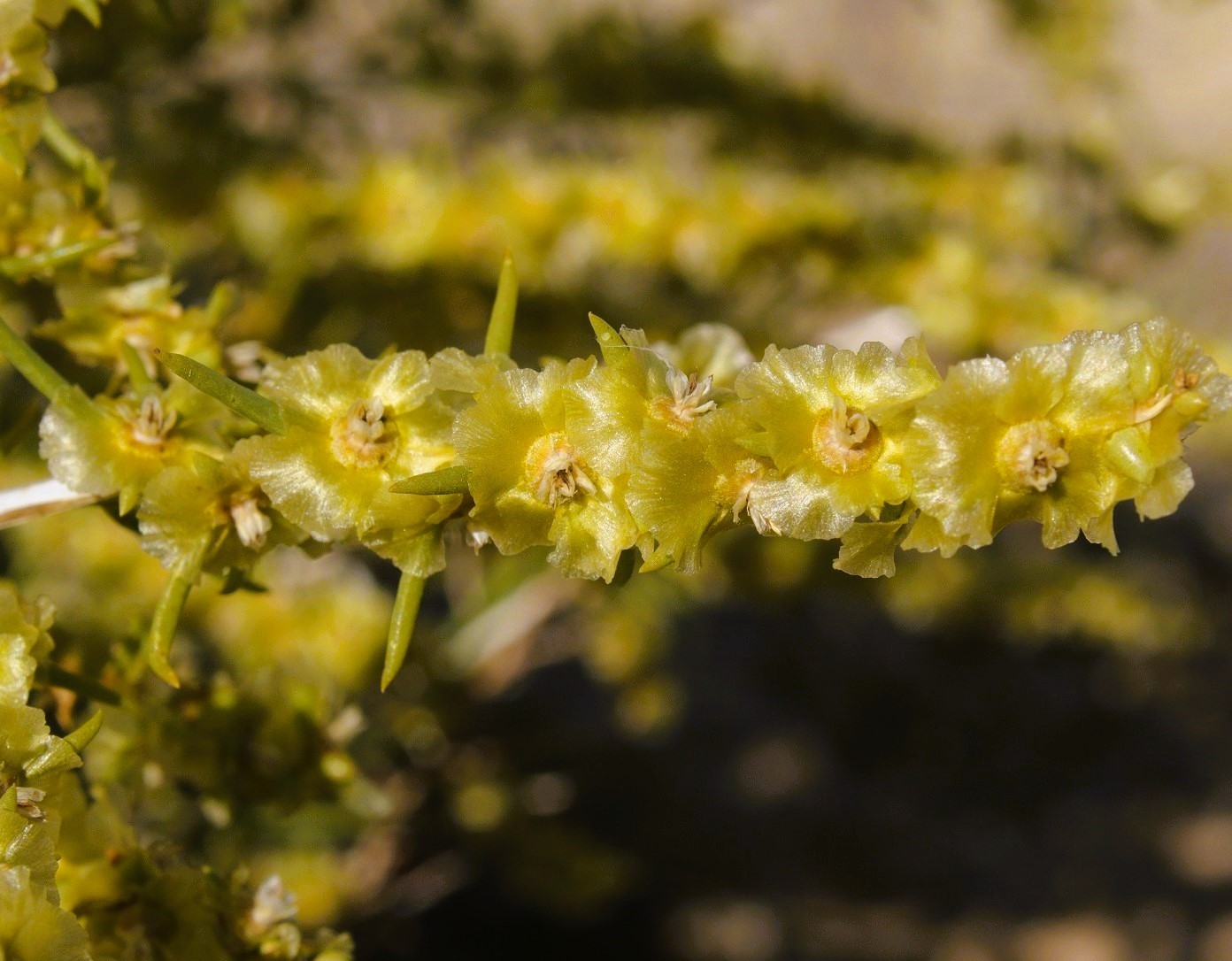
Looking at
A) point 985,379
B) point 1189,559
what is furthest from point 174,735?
point 1189,559

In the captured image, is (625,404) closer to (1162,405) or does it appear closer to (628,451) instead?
(628,451)

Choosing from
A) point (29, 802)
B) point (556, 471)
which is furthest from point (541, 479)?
point (29, 802)

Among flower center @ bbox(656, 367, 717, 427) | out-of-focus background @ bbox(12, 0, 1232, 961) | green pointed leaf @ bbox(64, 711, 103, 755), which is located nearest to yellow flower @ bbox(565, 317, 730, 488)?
flower center @ bbox(656, 367, 717, 427)

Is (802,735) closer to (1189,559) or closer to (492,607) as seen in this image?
(1189,559)

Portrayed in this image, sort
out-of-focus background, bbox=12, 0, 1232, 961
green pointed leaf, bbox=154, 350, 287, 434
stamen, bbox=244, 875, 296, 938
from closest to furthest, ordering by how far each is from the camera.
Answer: green pointed leaf, bbox=154, 350, 287, 434
stamen, bbox=244, 875, 296, 938
out-of-focus background, bbox=12, 0, 1232, 961

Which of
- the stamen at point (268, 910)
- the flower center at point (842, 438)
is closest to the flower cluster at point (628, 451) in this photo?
the flower center at point (842, 438)

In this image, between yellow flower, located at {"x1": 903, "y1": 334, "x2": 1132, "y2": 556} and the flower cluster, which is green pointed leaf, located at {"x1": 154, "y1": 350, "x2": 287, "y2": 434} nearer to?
the flower cluster

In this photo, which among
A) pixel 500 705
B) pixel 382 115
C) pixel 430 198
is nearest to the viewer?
pixel 430 198
